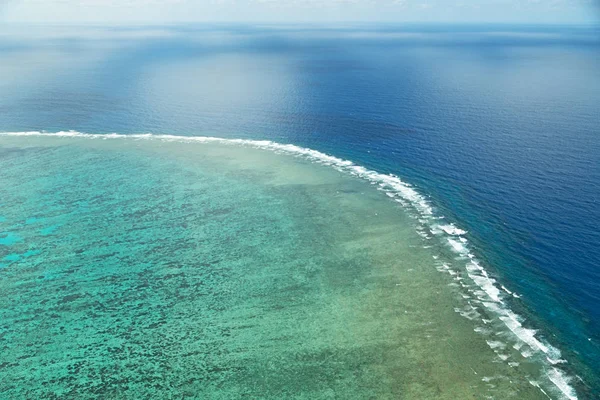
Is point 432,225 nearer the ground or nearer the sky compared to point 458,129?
nearer the ground

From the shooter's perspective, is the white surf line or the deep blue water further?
the deep blue water

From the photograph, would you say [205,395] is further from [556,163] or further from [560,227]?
[556,163]

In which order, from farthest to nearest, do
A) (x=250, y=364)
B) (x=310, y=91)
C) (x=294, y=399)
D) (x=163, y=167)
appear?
(x=310, y=91) → (x=163, y=167) → (x=250, y=364) → (x=294, y=399)

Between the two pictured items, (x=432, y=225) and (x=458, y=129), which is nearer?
(x=432, y=225)

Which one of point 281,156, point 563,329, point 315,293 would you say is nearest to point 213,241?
point 315,293
